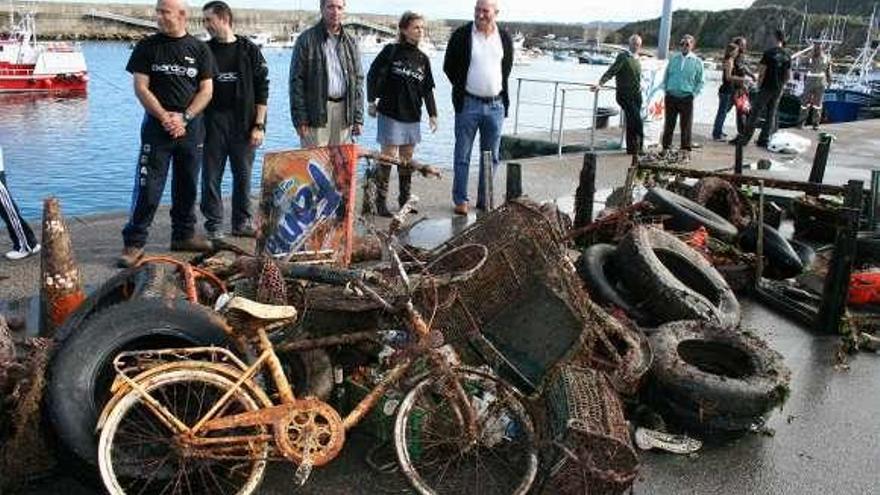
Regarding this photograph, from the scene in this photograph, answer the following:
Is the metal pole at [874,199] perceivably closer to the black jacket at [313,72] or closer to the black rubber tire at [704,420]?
the black rubber tire at [704,420]

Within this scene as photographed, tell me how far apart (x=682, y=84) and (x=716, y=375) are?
10.7 m

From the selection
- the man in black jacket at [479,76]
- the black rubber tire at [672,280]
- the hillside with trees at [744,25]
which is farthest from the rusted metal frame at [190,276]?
the hillside with trees at [744,25]

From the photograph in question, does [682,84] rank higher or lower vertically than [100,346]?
higher

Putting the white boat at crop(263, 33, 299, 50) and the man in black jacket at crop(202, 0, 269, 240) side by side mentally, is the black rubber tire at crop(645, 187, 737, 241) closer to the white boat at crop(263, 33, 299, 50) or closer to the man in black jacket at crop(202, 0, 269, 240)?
the man in black jacket at crop(202, 0, 269, 240)

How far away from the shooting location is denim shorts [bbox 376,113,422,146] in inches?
350

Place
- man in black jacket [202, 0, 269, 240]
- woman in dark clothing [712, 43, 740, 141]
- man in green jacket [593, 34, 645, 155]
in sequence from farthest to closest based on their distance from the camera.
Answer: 1. woman in dark clothing [712, 43, 740, 141]
2. man in green jacket [593, 34, 645, 155]
3. man in black jacket [202, 0, 269, 240]

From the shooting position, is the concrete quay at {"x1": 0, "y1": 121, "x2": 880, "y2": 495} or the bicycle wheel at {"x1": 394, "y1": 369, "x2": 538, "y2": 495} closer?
the bicycle wheel at {"x1": 394, "y1": 369, "x2": 538, "y2": 495}

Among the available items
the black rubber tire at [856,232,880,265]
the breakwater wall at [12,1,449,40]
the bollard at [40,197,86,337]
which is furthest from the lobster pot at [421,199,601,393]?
the breakwater wall at [12,1,449,40]

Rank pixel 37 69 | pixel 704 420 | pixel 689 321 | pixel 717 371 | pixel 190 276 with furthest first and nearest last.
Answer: pixel 37 69 → pixel 689 321 → pixel 717 371 → pixel 704 420 → pixel 190 276

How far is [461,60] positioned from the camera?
28.5 feet

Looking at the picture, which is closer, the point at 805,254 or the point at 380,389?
the point at 380,389

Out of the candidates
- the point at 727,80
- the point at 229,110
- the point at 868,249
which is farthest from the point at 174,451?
the point at 727,80

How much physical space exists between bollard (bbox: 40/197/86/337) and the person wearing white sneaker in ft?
6.42

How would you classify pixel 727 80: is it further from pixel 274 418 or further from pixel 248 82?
pixel 274 418
